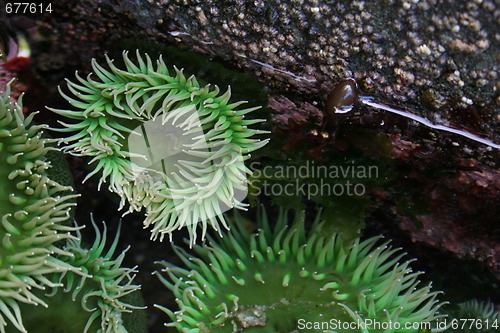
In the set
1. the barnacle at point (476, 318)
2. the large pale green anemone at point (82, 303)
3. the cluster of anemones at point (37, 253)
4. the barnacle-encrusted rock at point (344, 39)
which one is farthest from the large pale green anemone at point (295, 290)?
the barnacle-encrusted rock at point (344, 39)

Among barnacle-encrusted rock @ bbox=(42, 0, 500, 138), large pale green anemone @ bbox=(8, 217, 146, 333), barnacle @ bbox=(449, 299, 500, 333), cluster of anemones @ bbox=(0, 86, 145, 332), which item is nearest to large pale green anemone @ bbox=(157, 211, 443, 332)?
large pale green anemone @ bbox=(8, 217, 146, 333)

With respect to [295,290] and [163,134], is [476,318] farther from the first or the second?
[163,134]

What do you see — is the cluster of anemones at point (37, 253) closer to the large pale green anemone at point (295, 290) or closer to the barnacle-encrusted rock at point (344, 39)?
the large pale green anemone at point (295, 290)

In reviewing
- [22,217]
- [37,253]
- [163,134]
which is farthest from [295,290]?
[22,217]

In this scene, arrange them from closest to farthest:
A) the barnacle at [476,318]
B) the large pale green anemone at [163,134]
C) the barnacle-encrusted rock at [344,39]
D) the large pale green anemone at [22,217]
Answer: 1. the barnacle-encrusted rock at [344,39]
2. the large pale green anemone at [22,217]
3. the large pale green anemone at [163,134]
4. the barnacle at [476,318]

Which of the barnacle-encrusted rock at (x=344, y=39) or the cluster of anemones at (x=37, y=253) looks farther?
the cluster of anemones at (x=37, y=253)
